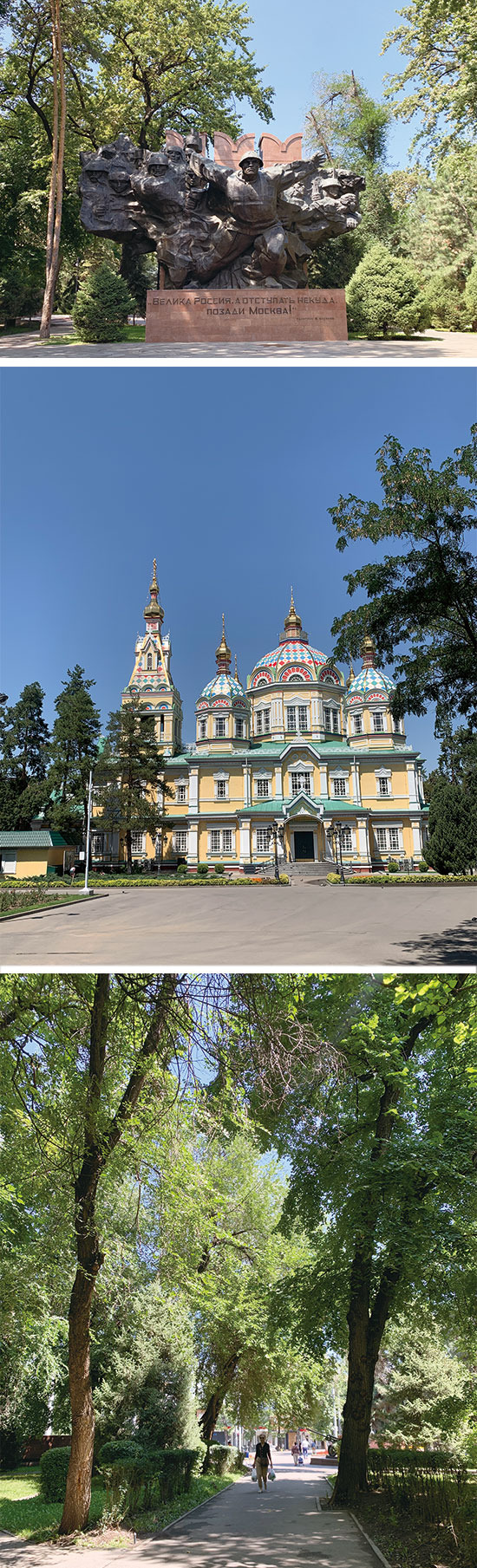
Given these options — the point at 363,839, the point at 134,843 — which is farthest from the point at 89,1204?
the point at 363,839

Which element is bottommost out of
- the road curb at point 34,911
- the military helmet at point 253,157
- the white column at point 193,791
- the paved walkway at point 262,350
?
the road curb at point 34,911

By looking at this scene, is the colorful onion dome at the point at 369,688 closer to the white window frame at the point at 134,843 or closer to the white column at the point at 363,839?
the white column at the point at 363,839

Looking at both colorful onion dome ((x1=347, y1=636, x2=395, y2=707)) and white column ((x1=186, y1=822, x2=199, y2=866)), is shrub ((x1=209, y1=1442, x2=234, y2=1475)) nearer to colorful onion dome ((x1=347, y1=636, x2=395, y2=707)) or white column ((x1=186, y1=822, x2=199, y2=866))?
white column ((x1=186, y1=822, x2=199, y2=866))

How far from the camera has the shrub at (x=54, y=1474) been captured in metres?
8.40

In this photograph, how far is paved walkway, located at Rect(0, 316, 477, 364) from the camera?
32.2 feet

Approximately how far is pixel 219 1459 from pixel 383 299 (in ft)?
53.9

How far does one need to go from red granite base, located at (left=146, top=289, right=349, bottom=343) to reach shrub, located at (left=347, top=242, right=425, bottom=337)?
54.3 inches

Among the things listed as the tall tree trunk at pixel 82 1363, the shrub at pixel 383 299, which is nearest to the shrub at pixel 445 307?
the shrub at pixel 383 299

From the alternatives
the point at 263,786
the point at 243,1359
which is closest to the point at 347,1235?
the point at 243,1359

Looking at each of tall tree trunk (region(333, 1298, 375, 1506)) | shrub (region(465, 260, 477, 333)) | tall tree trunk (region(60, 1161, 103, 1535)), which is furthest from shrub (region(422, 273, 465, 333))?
tall tree trunk (region(333, 1298, 375, 1506))

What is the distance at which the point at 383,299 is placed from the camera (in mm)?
13094

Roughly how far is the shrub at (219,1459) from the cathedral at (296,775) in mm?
8595

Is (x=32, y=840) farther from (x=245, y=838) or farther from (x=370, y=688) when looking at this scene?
(x=370, y=688)

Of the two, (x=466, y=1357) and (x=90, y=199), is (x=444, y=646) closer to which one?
(x=466, y=1357)
